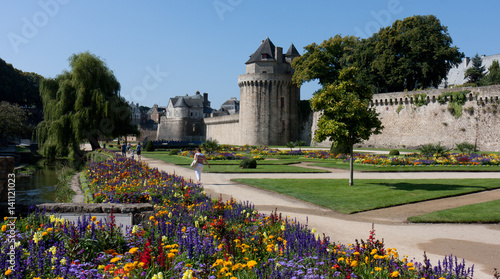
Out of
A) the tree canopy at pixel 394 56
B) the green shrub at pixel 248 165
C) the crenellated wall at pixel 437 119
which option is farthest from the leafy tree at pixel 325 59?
the green shrub at pixel 248 165

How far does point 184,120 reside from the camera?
8325 centimetres

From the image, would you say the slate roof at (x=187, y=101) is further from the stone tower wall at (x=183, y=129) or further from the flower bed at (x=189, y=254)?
the flower bed at (x=189, y=254)

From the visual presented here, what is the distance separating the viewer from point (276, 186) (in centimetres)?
1420

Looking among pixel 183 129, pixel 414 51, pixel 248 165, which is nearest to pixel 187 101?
pixel 183 129

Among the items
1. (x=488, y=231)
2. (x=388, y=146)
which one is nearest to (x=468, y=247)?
(x=488, y=231)

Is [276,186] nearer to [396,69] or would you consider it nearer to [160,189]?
[160,189]

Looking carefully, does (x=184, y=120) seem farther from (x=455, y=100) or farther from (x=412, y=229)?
(x=412, y=229)

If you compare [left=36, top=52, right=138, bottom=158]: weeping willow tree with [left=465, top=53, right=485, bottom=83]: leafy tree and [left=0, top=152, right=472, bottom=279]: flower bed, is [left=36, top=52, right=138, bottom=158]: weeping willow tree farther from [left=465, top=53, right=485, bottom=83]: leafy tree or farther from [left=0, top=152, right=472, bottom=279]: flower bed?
[left=465, top=53, right=485, bottom=83]: leafy tree

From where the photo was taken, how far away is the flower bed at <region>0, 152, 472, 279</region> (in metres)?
4.22

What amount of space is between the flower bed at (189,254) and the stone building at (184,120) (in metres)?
76.2

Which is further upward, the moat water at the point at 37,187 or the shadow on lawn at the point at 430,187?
the shadow on lawn at the point at 430,187

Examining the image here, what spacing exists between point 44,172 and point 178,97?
63.5 meters

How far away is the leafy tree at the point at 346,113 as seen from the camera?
45.1ft

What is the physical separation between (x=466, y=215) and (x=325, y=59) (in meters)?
44.3
